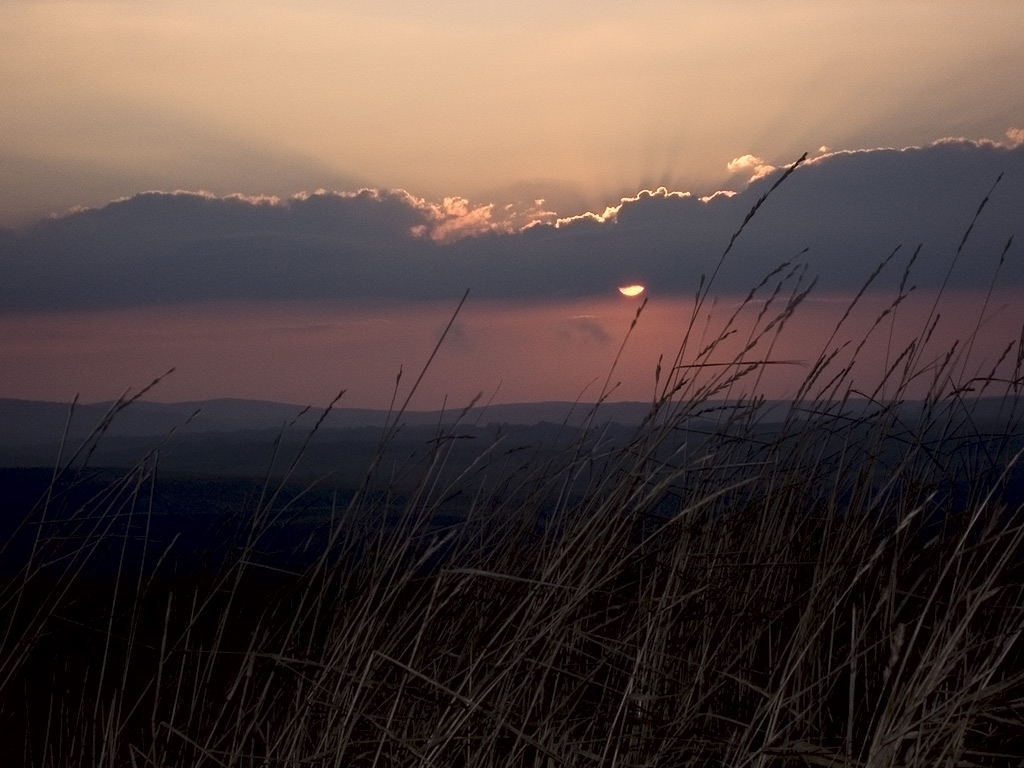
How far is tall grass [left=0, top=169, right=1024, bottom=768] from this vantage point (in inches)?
68.4

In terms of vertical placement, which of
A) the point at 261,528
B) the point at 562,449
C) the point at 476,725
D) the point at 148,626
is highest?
the point at 562,449

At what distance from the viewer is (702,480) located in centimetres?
225

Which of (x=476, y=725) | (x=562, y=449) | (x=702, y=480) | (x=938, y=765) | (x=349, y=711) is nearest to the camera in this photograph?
(x=938, y=765)

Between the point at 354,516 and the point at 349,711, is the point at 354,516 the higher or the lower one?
the higher one

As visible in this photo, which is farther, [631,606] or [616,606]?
[631,606]

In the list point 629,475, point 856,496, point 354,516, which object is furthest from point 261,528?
point 856,496

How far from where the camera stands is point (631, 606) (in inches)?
98.5

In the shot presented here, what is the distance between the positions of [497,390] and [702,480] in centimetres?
73

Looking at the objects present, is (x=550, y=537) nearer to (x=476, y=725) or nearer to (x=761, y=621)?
(x=761, y=621)

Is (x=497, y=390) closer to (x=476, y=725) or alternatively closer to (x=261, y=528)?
(x=261, y=528)

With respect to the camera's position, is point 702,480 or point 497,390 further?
point 497,390

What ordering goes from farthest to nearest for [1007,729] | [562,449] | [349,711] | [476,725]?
[562,449] → [476,725] → [1007,729] → [349,711]

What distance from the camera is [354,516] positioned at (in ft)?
7.79

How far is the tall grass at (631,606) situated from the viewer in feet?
5.70
